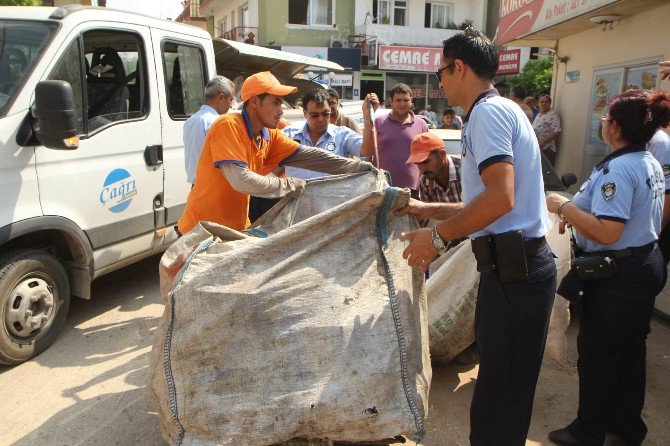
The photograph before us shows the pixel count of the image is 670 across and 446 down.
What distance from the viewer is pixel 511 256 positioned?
81.7 inches

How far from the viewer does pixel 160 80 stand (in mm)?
4488

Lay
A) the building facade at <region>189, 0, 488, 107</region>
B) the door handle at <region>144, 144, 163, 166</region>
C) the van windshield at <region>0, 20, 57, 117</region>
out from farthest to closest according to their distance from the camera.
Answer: the building facade at <region>189, 0, 488, 107</region>
the door handle at <region>144, 144, 163, 166</region>
the van windshield at <region>0, 20, 57, 117</region>

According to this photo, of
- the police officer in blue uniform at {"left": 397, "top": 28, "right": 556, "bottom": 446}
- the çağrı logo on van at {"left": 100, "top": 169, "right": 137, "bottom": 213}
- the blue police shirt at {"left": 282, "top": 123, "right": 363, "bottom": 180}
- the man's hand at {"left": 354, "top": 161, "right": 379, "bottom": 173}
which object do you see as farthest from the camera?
the blue police shirt at {"left": 282, "top": 123, "right": 363, "bottom": 180}

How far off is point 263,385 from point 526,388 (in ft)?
3.62

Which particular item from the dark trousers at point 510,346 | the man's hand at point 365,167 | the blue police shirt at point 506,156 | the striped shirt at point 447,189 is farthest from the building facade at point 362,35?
the dark trousers at point 510,346

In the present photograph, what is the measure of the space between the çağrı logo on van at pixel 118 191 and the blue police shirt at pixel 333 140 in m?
1.27

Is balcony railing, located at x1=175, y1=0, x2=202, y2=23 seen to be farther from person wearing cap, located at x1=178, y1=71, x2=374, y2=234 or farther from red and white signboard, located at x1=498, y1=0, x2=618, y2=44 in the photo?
person wearing cap, located at x1=178, y1=71, x2=374, y2=234

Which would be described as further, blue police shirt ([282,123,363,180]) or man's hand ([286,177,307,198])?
blue police shirt ([282,123,363,180])

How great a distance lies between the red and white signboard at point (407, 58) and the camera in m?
24.6

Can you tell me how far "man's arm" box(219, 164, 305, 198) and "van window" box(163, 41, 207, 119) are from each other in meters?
2.15

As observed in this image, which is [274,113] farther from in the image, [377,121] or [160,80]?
[377,121]

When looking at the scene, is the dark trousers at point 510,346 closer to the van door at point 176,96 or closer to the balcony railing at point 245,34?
the van door at point 176,96

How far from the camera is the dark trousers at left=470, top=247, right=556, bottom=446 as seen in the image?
2129 millimetres

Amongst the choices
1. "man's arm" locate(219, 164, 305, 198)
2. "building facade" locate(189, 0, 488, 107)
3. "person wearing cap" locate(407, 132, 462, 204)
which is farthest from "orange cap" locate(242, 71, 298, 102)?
"building facade" locate(189, 0, 488, 107)
